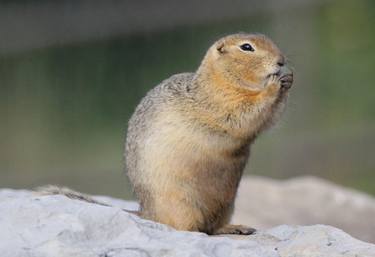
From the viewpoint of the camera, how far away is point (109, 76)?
35.0ft

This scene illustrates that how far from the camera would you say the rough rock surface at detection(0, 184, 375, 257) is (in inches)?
182

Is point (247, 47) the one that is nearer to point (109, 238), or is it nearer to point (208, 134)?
Result: point (208, 134)

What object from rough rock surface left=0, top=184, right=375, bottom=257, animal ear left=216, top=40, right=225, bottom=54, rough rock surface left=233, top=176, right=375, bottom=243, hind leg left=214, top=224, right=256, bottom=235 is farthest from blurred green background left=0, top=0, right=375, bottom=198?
rough rock surface left=0, top=184, right=375, bottom=257

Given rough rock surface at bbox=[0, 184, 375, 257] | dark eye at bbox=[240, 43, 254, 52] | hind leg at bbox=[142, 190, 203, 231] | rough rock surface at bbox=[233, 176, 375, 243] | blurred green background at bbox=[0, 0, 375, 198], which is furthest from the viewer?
blurred green background at bbox=[0, 0, 375, 198]

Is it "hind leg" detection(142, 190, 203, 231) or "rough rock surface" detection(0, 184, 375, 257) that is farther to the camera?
"hind leg" detection(142, 190, 203, 231)

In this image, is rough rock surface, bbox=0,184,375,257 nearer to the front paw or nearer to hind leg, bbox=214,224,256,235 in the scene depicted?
hind leg, bbox=214,224,256,235

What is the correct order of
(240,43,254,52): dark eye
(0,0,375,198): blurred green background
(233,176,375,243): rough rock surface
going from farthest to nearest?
(0,0,375,198): blurred green background → (233,176,375,243): rough rock surface → (240,43,254,52): dark eye

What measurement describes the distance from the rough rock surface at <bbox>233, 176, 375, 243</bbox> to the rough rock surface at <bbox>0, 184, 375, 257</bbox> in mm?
2681

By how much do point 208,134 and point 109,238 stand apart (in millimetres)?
1035

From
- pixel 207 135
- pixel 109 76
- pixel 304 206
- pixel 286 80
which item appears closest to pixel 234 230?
pixel 207 135

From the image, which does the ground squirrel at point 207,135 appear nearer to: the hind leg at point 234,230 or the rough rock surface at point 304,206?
the hind leg at point 234,230

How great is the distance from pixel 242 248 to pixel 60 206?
747 millimetres

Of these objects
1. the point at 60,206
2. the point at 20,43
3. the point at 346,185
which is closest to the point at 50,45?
the point at 20,43

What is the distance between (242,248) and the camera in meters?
4.76
